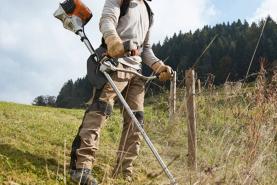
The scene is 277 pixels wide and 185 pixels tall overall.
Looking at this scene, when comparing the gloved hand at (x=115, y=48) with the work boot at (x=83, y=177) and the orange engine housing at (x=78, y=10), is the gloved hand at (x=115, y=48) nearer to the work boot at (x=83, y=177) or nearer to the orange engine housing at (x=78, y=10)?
the orange engine housing at (x=78, y=10)

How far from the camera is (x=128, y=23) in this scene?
4.78m

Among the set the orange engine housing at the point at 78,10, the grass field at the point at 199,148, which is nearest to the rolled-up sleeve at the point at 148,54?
the grass field at the point at 199,148

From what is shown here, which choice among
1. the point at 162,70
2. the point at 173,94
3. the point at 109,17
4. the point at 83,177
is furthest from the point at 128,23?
the point at 83,177

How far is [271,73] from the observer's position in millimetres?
4812

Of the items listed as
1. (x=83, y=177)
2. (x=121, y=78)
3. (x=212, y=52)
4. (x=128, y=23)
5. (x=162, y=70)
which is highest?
(x=212, y=52)

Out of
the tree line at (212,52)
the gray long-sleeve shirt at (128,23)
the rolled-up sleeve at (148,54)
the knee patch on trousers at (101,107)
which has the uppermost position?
the tree line at (212,52)

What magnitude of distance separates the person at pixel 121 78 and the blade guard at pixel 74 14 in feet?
0.58

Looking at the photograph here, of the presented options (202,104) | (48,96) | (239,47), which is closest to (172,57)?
(239,47)

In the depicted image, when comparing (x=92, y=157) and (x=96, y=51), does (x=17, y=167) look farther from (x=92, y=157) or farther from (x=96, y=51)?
(x=96, y=51)

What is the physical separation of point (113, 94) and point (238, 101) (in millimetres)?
1210

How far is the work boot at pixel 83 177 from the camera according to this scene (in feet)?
13.9

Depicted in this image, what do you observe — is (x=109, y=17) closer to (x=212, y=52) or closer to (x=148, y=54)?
(x=148, y=54)

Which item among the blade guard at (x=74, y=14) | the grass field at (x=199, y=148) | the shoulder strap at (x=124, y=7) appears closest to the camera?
the grass field at (x=199, y=148)

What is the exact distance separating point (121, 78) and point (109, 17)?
1.87ft
